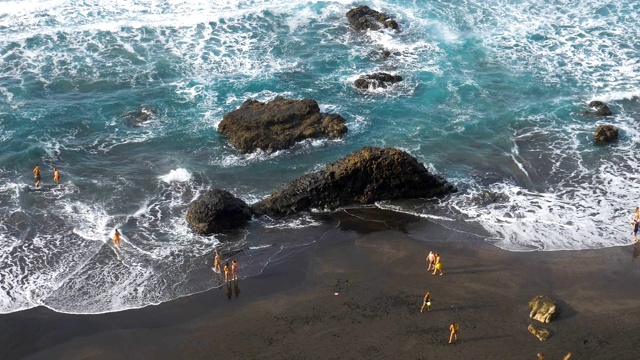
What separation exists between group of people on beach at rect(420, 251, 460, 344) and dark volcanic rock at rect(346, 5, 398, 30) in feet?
82.5

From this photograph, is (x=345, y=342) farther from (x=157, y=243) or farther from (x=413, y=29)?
(x=413, y=29)

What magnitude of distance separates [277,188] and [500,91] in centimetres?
1688

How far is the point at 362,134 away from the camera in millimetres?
36688

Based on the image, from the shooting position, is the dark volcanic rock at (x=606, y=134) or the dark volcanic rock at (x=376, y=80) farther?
the dark volcanic rock at (x=376, y=80)

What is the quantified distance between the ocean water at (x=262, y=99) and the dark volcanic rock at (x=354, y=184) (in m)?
0.71

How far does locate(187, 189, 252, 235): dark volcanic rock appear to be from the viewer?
94.7ft

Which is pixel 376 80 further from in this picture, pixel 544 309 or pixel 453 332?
pixel 453 332

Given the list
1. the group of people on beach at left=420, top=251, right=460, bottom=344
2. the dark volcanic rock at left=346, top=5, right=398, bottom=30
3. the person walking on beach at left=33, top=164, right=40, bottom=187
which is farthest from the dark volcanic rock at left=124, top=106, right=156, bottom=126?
the group of people on beach at left=420, top=251, right=460, bottom=344

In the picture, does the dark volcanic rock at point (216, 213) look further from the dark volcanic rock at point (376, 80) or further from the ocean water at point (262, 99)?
the dark volcanic rock at point (376, 80)

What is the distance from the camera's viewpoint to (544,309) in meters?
24.2

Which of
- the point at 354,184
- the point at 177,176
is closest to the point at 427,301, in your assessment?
the point at 354,184

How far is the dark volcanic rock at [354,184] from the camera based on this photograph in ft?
99.5

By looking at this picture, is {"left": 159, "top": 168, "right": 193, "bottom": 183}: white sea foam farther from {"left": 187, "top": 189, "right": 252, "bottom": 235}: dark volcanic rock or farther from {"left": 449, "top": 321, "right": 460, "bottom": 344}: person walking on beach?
{"left": 449, "top": 321, "right": 460, "bottom": 344}: person walking on beach

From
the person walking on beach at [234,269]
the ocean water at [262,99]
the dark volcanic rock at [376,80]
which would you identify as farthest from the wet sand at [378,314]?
the dark volcanic rock at [376,80]
